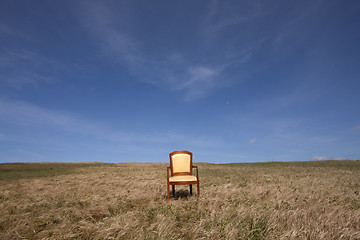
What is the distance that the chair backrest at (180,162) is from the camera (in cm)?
820

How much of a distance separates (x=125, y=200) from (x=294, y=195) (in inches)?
216

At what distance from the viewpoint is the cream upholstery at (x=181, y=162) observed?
26.9 feet

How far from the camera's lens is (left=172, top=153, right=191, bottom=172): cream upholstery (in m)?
8.20

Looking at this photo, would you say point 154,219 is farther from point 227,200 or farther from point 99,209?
point 227,200

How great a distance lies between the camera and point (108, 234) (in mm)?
4230

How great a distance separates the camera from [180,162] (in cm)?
821

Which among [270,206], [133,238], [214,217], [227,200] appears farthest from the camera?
[227,200]

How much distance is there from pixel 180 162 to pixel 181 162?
0.12 feet

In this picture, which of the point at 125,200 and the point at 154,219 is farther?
the point at 125,200

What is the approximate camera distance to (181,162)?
8219mm

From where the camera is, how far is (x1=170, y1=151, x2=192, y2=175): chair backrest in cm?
820

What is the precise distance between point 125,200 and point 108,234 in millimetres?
2785

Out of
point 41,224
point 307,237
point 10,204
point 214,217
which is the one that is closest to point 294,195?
point 307,237

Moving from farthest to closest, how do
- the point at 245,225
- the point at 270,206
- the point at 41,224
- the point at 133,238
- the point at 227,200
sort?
the point at 227,200, the point at 270,206, the point at 41,224, the point at 245,225, the point at 133,238
